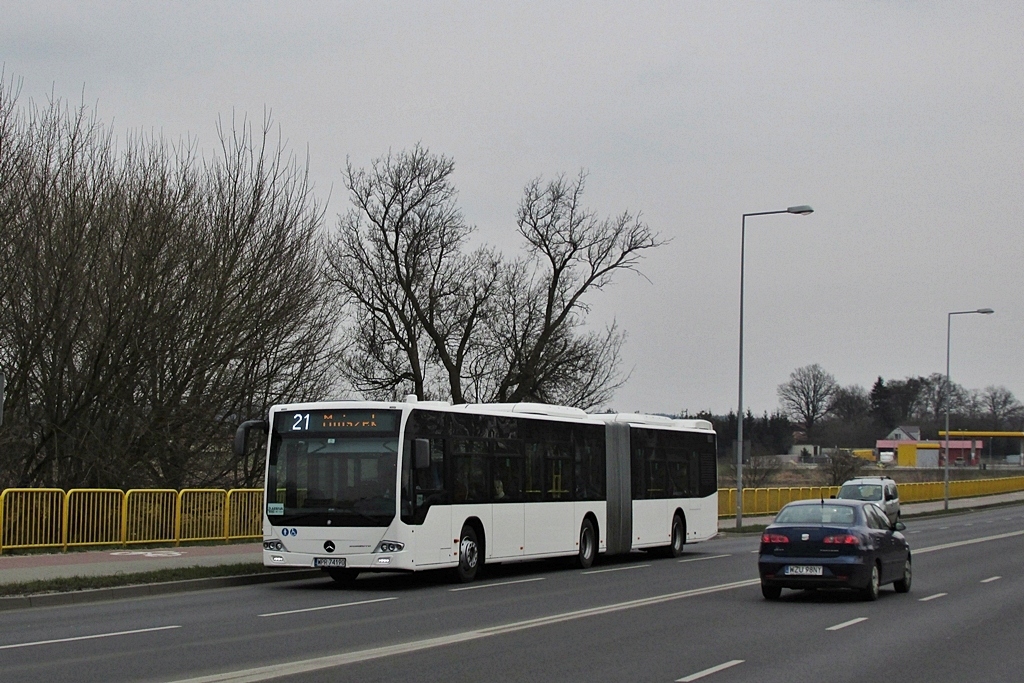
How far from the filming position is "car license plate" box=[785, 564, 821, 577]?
1730cm

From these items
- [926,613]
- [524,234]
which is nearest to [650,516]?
[926,613]

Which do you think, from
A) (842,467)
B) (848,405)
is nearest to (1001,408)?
(848,405)

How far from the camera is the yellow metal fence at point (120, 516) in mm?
22469

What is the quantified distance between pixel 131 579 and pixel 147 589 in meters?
0.38

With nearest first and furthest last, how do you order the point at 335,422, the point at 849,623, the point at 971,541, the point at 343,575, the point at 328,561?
1. the point at 849,623
2. the point at 328,561
3. the point at 335,422
4. the point at 343,575
5. the point at 971,541

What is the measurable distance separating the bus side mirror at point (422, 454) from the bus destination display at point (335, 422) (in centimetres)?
46

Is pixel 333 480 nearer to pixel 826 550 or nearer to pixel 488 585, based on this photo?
pixel 488 585

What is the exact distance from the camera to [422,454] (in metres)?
19.7

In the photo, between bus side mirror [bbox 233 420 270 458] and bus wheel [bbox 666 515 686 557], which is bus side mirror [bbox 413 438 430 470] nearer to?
bus side mirror [bbox 233 420 270 458]

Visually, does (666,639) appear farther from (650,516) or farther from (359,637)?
(650,516)

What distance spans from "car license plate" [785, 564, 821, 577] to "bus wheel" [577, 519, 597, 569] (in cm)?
839

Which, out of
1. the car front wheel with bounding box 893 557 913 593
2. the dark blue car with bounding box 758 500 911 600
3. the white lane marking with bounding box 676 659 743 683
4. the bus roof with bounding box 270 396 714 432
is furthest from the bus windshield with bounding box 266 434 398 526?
the white lane marking with bounding box 676 659 743 683

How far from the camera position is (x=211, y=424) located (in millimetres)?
30750

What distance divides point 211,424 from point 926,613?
19.0 meters
